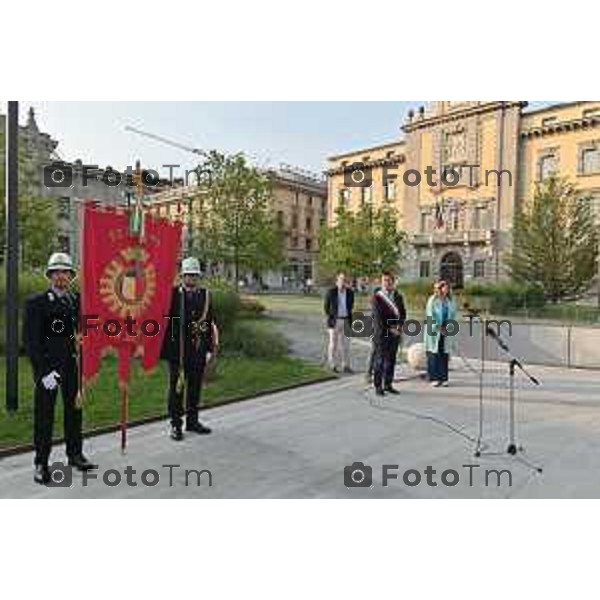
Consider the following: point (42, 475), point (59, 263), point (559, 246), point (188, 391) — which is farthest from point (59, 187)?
point (559, 246)

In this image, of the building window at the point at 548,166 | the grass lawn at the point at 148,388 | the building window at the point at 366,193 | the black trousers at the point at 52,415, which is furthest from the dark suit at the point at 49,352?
the building window at the point at 548,166

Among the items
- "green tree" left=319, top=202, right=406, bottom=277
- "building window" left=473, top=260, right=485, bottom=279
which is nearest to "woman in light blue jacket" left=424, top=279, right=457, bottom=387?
"green tree" left=319, top=202, right=406, bottom=277

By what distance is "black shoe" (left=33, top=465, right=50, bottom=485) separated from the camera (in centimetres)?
512

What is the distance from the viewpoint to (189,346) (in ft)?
22.1

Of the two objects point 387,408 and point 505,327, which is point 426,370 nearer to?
point 387,408

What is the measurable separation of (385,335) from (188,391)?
3449mm

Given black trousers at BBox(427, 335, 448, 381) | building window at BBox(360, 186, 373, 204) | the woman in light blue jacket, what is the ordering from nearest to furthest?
the woman in light blue jacket
black trousers at BBox(427, 335, 448, 381)
building window at BBox(360, 186, 373, 204)

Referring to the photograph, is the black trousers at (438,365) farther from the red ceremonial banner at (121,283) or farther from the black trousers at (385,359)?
the red ceremonial banner at (121,283)

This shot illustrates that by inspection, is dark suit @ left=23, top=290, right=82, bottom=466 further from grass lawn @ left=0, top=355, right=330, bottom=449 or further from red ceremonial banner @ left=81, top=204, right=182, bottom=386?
grass lawn @ left=0, top=355, right=330, bottom=449

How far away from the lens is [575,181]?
44531 millimetres

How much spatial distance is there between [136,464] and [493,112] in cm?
4648

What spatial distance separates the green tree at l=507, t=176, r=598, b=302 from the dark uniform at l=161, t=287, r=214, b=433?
100ft

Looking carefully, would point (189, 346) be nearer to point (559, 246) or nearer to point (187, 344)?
point (187, 344)

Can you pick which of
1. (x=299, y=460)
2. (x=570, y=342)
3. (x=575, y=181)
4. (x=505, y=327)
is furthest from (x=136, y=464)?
(x=575, y=181)
